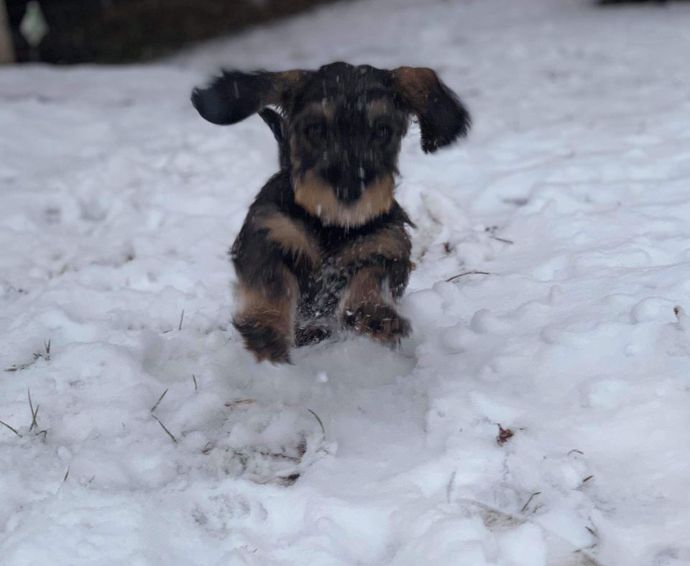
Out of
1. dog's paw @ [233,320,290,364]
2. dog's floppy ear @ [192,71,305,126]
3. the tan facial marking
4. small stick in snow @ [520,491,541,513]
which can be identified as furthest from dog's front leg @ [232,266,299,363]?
small stick in snow @ [520,491,541,513]

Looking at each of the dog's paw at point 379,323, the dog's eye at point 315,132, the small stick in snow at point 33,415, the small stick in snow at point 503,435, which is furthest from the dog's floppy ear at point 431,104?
the small stick in snow at point 33,415

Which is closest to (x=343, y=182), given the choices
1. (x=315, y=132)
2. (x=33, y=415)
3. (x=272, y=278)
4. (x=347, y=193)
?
(x=347, y=193)

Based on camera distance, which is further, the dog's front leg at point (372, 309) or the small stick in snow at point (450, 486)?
the dog's front leg at point (372, 309)

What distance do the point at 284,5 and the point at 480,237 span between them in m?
7.01

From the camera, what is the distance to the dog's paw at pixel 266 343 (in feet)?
8.97

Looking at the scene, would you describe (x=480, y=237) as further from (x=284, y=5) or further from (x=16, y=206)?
(x=284, y=5)

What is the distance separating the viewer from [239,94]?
2646 mm

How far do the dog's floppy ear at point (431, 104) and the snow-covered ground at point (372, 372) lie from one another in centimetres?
26

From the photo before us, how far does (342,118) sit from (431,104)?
0.43 meters

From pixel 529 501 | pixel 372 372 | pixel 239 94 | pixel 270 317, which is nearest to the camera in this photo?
pixel 529 501

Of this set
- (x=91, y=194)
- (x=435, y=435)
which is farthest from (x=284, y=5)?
(x=435, y=435)

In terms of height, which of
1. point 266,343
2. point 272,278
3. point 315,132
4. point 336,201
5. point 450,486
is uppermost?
point 315,132

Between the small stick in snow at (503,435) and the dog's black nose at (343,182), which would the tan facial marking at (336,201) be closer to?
the dog's black nose at (343,182)

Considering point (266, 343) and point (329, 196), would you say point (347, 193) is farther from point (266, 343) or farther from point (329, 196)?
point (266, 343)
